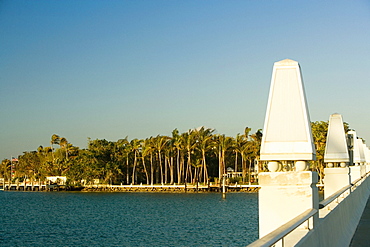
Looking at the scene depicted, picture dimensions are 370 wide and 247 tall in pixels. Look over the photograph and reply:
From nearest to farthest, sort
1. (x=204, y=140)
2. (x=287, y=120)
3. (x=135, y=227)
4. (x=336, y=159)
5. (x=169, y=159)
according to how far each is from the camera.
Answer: (x=287, y=120) < (x=336, y=159) < (x=135, y=227) < (x=204, y=140) < (x=169, y=159)

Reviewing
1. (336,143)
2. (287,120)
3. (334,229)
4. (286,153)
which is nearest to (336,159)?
(336,143)

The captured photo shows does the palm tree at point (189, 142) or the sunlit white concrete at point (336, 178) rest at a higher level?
the palm tree at point (189, 142)

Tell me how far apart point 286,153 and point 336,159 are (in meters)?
8.82

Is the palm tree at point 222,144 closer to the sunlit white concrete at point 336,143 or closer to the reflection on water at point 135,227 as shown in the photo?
the reflection on water at point 135,227

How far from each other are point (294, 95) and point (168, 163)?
112463 millimetres

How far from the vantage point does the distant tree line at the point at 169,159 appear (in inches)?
4099

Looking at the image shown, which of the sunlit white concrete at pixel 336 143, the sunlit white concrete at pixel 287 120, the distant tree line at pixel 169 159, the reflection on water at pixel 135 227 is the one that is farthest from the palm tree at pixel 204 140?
the sunlit white concrete at pixel 287 120

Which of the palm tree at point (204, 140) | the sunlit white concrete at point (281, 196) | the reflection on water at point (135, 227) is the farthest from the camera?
the palm tree at point (204, 140)

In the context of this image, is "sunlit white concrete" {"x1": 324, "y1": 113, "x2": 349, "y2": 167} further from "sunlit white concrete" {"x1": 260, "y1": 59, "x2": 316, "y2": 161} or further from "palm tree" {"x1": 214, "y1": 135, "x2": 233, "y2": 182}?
"palm tree" {"x1": 214, "y1": 135, "x2": 233, "y2": 182}

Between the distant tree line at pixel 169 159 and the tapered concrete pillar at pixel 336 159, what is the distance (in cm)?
7346

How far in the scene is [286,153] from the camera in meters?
7.20

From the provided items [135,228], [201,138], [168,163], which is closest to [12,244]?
[135,228]

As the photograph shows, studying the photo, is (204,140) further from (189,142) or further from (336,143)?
(336,143)

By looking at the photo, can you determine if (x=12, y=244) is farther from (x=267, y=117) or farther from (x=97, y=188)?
(x=97, y=188)
